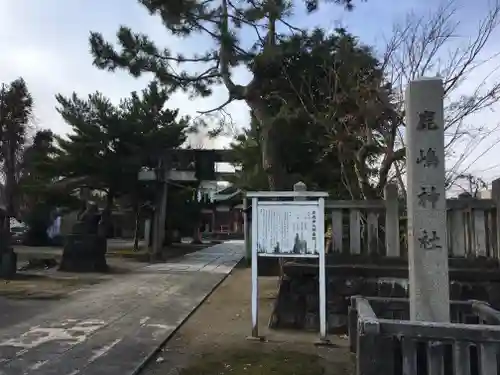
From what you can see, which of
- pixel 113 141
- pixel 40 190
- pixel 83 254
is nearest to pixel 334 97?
pixel 83 254

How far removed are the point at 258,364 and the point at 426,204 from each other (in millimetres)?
2407

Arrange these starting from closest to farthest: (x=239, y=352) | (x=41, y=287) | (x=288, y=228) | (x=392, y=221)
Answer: (x=239, y=352) < (x=288, y=228) < (x=392, y=221) < (x=41, y=287)

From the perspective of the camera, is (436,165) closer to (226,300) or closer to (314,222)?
(314,222)

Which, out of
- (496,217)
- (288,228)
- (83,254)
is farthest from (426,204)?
(83,254)

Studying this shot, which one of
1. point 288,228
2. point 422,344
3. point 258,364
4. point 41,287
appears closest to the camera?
point 422,344

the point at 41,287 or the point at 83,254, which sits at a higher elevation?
the point at 83,254

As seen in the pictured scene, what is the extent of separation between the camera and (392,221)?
6824 mm

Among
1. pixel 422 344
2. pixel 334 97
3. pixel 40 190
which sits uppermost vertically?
pixel 334 97

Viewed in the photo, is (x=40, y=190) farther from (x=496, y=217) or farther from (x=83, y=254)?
(x=496, y=217)

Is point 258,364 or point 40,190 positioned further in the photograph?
point 40,190

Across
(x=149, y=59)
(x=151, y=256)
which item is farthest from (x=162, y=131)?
(x=149, y=59)

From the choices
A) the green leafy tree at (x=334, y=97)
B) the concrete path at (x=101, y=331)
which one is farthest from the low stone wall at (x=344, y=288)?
the green leafy tree at (x=334, y=97)

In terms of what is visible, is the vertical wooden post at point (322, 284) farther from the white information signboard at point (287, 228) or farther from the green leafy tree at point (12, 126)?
the green leafy tree at point (12, 126)

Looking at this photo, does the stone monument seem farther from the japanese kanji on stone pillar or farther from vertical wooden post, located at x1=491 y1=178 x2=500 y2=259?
the japanese kanji on stone pillar
